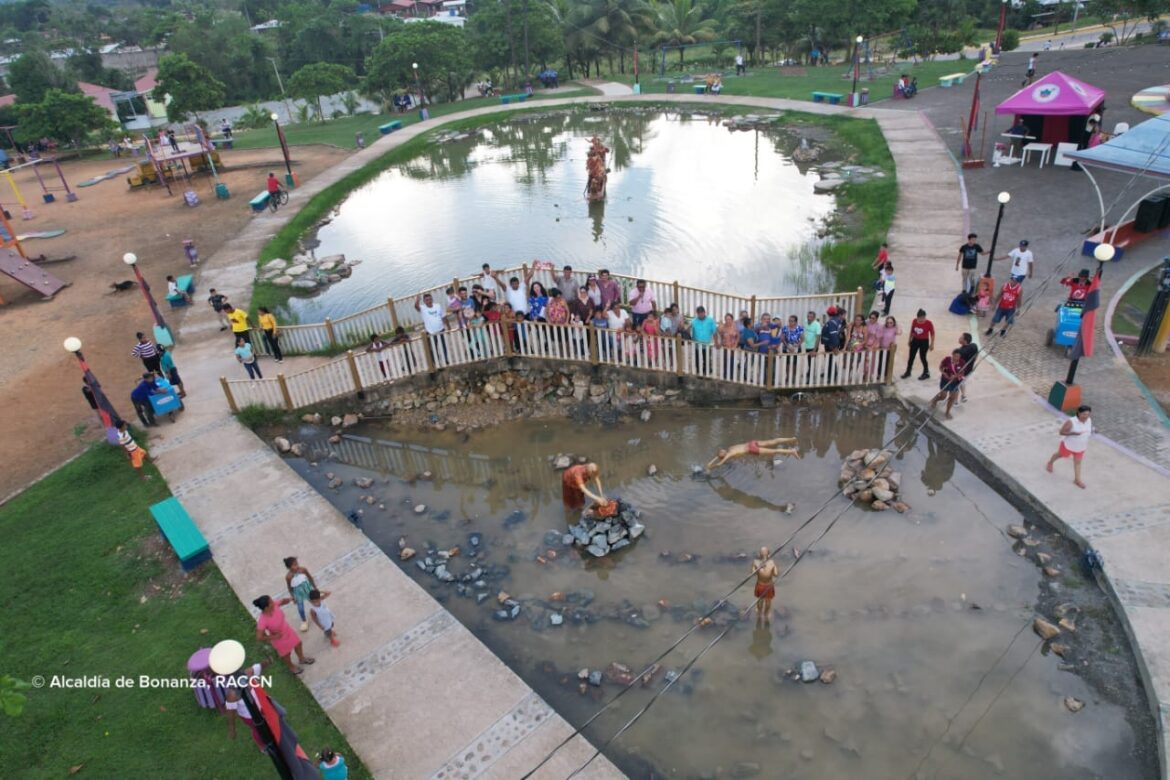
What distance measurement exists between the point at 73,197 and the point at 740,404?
32624 millimetres

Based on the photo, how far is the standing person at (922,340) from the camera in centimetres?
1255

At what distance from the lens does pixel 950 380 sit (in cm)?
1198

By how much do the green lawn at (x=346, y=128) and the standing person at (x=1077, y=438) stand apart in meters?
35.2

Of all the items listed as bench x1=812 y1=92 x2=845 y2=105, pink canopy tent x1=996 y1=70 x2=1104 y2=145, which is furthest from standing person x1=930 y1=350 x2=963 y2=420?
bench x1=812 y1=92 x2=845 y2=105

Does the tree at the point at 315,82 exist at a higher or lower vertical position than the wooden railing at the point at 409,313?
higher

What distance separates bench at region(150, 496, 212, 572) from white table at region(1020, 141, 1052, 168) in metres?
25.8

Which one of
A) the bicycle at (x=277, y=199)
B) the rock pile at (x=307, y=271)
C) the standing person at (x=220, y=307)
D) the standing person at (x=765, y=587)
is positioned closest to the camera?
the standing person at (x=765, y=587)

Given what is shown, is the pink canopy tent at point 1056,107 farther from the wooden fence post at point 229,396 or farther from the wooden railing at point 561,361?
the wooden fence post at point 229,396

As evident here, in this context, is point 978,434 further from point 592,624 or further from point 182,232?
point 182,232

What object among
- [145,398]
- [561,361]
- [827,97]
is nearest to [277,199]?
[145,398]

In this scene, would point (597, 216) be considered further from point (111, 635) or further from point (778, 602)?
point (111, 635)

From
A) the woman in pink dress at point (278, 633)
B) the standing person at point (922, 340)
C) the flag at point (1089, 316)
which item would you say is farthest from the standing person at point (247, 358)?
the flag at point (1089, 316)

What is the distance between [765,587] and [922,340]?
620cm

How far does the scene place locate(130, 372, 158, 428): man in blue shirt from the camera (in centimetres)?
1367
